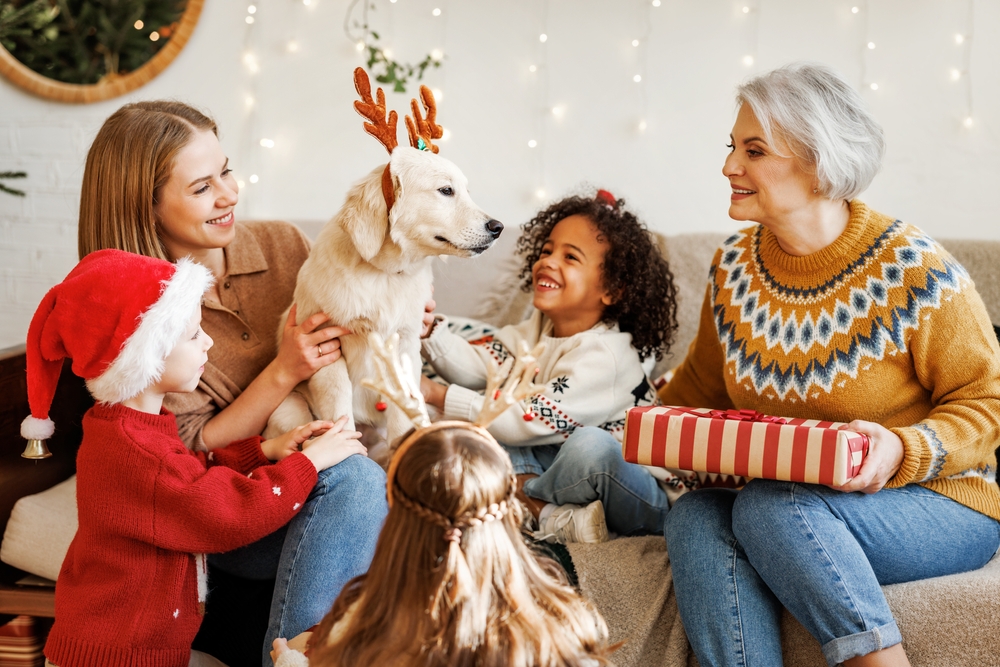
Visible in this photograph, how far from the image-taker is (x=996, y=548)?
136 cm

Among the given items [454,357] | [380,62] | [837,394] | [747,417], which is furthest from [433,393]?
[380,62]

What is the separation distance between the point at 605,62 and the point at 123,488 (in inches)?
79.8

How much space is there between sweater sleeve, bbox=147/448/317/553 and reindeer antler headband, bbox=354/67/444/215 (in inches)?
20.8

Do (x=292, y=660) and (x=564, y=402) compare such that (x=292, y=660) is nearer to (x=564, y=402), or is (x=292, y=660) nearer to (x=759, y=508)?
(x=759, y=508)

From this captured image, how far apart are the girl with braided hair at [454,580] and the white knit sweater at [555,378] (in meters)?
0.81

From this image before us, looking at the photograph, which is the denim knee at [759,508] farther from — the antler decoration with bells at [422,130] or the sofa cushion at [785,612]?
the antler decoration with bells at [422,130]

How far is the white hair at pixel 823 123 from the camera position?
4.50 feet

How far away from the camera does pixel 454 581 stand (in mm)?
788

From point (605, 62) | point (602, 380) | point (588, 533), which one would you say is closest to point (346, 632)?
point (588, 533)

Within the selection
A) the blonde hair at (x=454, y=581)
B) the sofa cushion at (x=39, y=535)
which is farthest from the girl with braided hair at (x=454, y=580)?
the sofa cushion at (x=39, y=535)

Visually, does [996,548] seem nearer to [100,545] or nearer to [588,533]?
[588,533]

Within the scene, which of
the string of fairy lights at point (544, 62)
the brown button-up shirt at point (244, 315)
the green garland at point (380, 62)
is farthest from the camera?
the green garland at point (380, 62)

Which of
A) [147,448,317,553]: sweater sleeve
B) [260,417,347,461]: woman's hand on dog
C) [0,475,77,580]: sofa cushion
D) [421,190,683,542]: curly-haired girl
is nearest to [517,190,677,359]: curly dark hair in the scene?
[421,190,683,542]: curly-haired girl

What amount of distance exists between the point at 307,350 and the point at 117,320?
38 cm
